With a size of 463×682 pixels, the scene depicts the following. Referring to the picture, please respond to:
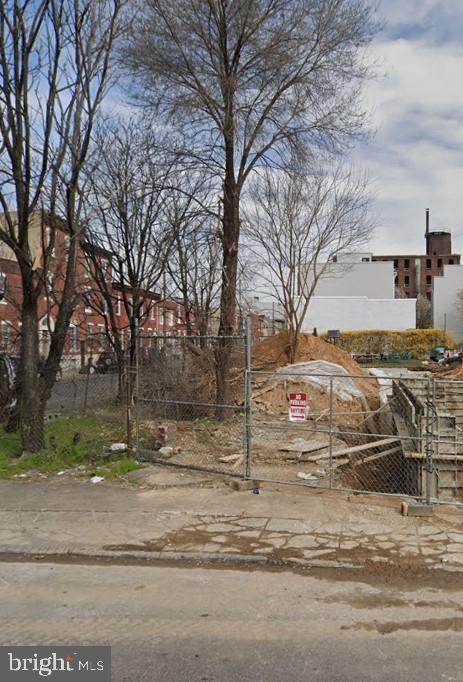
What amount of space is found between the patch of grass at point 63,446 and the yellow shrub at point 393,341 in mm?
45496

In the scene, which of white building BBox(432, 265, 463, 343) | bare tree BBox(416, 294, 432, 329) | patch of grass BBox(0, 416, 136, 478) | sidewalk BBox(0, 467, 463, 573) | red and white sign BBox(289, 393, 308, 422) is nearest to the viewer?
sidewalk BBox(0, 467, 463, 573)

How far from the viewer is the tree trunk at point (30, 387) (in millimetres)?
10461

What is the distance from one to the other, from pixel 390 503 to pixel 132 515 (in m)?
3.47

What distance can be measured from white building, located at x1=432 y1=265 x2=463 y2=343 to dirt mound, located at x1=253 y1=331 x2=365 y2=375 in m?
60.1

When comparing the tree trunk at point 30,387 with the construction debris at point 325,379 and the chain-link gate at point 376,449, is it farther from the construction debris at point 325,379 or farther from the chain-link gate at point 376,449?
the construction debris at point 325,379

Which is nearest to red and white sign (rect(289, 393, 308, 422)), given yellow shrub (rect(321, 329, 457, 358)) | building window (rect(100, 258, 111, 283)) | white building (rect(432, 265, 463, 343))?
building window (rect(100, 258, 111, 283))

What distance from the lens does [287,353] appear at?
22.5m

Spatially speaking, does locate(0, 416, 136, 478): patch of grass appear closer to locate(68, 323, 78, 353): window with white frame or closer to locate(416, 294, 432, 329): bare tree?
locate(68, 323, 78, 353): window with white frame

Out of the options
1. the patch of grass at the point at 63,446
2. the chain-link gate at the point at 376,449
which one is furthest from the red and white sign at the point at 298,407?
the patch of grass at the point at 63,446

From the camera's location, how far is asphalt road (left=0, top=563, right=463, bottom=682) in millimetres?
3922

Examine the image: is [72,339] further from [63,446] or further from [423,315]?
[423,315]

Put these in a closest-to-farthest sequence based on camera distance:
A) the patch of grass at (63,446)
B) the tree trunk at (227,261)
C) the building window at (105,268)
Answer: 1. the patch of grass at (63,446)
2. the tree trunk at (227,261)
3. the building window at (105,268)

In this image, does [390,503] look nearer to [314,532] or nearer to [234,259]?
[314,532]

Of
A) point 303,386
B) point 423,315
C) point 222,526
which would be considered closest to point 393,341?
point 423,315
